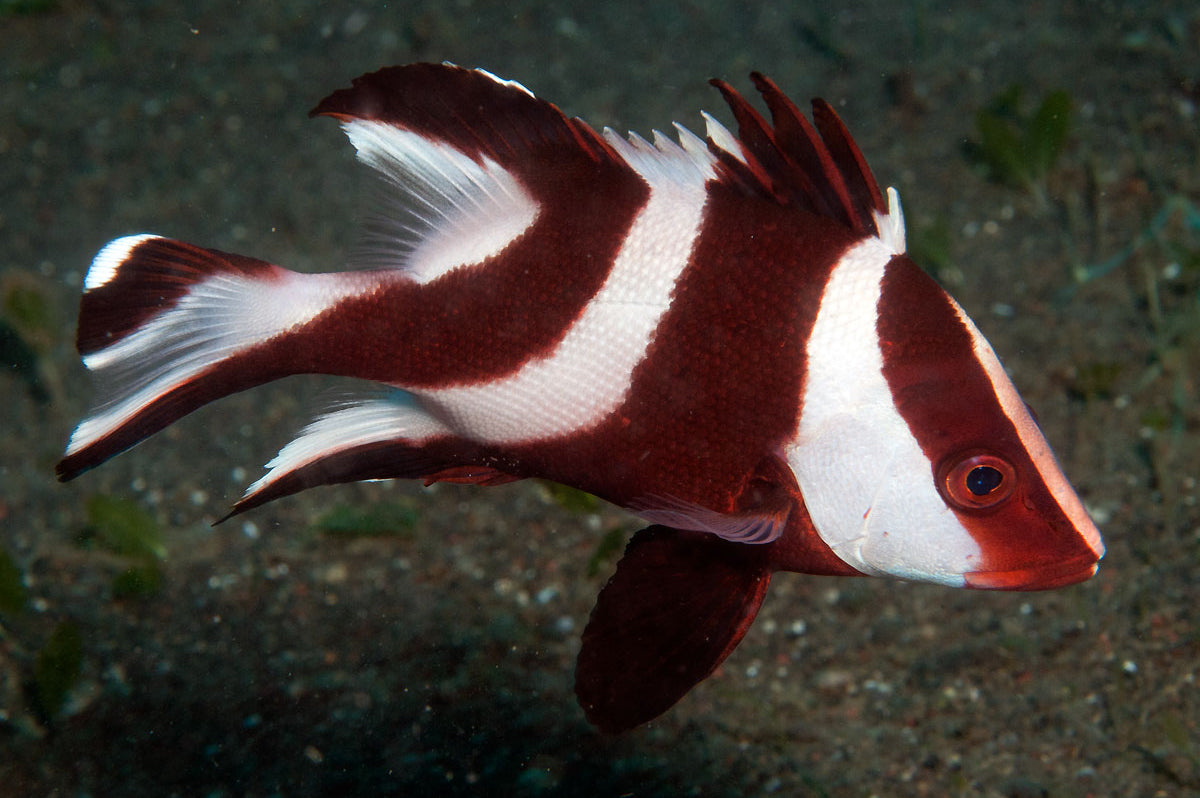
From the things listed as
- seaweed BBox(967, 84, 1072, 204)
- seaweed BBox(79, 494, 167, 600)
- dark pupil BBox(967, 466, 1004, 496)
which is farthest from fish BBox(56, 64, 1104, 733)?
seaweed BBox(967, 84, 1072, 204)

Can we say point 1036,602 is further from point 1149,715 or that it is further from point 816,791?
point 816,791

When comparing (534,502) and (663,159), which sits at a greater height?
(663,159)

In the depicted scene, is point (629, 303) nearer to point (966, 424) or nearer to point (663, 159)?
point (663, 159)

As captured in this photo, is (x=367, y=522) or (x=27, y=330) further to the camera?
(x=27, y=330)

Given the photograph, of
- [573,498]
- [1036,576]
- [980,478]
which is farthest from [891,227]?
[573,498]

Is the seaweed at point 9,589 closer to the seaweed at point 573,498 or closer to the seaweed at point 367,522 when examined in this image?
the seaweed at point 367,522

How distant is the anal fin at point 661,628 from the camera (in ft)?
5.38

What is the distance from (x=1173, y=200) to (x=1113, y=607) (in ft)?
8.52

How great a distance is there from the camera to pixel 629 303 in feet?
5.34

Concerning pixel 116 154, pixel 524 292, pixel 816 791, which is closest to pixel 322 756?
pixel 816 791

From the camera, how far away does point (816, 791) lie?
8.87ft

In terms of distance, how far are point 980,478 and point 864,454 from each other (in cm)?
20

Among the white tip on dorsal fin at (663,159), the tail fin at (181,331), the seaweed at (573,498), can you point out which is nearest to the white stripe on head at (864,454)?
the white tip on dorsal fin at (663,159)

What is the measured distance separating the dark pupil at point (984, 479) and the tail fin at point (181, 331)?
125cm
